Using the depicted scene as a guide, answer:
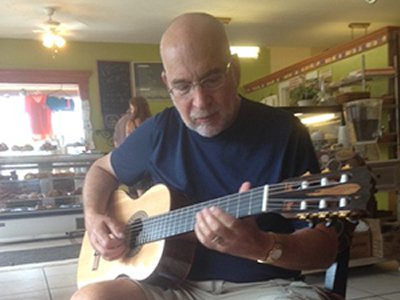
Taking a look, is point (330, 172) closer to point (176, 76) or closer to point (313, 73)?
point (176, 76)

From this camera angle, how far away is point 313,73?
6445 millimetres

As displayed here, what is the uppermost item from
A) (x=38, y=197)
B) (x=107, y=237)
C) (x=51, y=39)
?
(x=51, y=39)

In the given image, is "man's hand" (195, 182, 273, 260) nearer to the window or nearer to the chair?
the chair

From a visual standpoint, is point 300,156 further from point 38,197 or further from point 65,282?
point 38,197

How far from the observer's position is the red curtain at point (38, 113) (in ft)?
22.6

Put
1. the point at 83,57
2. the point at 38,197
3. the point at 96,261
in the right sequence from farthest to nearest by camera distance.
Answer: the point at 83,57 < the point at 38,197 < the point at 96,261

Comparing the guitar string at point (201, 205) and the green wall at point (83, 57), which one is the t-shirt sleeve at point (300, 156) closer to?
the guitar string at point (201, 205)

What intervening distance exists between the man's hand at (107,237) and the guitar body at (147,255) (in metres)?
0.03

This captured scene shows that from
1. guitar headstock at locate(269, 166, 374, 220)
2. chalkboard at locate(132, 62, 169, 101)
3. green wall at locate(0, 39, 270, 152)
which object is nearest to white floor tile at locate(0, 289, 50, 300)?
guitar headstock at locate(269, 166, 374, 220)

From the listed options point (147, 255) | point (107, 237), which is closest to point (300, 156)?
point (147, 255)

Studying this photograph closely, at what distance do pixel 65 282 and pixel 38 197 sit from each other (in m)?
2.47

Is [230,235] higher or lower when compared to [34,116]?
lower

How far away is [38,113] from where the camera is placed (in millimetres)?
6922

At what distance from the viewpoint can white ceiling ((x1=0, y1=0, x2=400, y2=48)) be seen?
538 cm
